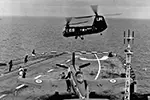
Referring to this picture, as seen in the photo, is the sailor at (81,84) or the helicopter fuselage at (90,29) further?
the helicopter fuselage at (90,29)

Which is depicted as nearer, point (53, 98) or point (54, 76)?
point (53, 98)

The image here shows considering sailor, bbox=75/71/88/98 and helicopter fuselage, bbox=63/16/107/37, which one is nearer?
sailor, bbox=75/71/88/98

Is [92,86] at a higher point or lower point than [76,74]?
lower

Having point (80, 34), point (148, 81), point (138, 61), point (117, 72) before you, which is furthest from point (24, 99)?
point (138, 61)

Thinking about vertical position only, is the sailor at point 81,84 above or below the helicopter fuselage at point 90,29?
below

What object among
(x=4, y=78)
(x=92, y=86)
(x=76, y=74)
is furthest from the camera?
(x=4, y=78)

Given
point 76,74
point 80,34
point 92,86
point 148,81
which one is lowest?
point 148,81

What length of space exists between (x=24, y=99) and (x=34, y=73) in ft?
54.5

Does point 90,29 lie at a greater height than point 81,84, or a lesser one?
greater

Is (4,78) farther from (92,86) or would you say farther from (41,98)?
(92,86)

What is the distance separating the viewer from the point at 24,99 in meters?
34.1

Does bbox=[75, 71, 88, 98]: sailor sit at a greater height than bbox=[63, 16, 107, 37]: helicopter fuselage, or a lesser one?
lesser

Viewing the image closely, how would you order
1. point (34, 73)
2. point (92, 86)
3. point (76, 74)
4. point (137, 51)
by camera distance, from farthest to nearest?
1. point (137, 51)
2. point (34, 73)
3. point (92, 86)
4. point (76, 74)

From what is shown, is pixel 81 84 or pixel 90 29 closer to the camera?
pixel 81 84
